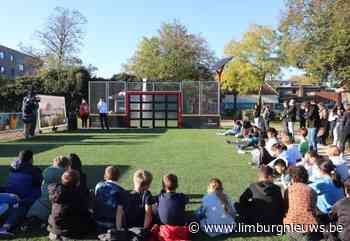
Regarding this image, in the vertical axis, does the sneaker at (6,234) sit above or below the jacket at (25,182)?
below

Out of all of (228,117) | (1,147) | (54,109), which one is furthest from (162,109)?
(228,117)

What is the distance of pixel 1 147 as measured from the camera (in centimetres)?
1625

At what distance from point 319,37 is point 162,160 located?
20215 millimetres

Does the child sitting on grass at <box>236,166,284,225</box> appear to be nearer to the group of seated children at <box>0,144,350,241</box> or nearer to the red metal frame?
the group of seated children at <box>0,144,350,241</box>

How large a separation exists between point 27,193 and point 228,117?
4773 cm

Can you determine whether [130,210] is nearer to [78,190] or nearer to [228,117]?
[78,190]

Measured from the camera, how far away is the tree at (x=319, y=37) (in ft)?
81.0

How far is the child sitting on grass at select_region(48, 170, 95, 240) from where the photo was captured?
584cm

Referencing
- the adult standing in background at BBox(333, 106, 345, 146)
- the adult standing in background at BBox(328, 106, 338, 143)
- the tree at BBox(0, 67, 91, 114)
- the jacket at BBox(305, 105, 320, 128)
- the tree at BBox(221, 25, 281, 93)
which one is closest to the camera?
the adult standing in background at BBox(333, 106, 345, 146)

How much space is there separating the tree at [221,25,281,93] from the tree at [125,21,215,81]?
3115 mm

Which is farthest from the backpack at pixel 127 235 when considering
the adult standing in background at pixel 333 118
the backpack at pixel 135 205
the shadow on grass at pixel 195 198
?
the adult standing in background at pixel 333 118

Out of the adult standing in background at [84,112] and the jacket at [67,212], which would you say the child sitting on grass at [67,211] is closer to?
the jacket at [67,212]

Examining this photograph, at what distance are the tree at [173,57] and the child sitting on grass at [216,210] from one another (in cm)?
5057

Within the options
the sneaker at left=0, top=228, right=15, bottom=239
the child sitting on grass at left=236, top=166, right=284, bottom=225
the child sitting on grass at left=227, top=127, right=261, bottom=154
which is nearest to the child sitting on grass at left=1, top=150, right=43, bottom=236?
the sneaker at left=0, top=228, right=15, bottom=239
